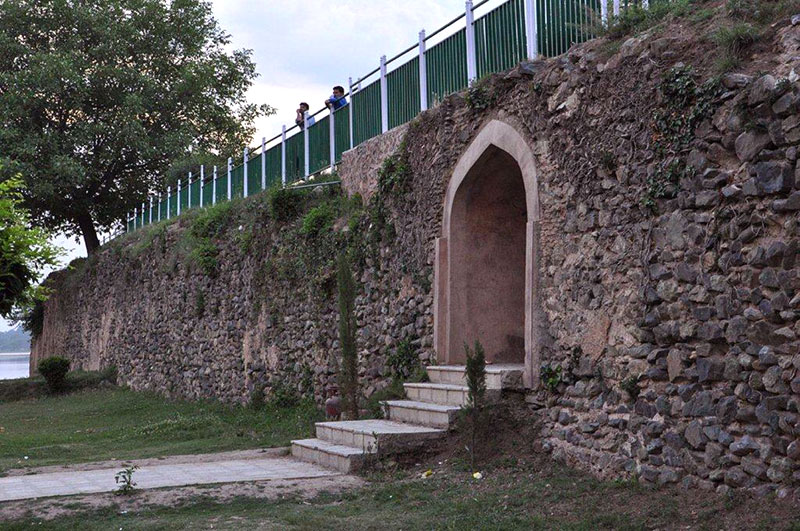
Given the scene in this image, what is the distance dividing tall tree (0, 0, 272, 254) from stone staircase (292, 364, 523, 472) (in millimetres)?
22035

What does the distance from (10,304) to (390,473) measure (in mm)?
6716

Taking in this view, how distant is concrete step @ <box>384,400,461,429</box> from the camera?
9.12 m

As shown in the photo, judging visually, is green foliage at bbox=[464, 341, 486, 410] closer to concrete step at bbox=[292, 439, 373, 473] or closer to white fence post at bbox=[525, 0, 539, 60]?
concrete step at bbox=[292, 439, 373, 473]

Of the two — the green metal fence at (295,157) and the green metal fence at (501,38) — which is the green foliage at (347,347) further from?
the green metal fence at (295,157)

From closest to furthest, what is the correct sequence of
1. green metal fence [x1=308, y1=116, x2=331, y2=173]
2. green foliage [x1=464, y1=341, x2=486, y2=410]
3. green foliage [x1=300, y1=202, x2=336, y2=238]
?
green foliage [x1=464, y1=341, x2=486, y2=410]
green foliage [x1=300, y1=202, x2=336, y2=238]
green metal fence [x1=308, y1=116, x2=331, y2=173]

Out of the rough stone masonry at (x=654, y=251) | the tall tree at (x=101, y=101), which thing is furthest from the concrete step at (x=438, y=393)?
the tall tree at (x=101, y=101)

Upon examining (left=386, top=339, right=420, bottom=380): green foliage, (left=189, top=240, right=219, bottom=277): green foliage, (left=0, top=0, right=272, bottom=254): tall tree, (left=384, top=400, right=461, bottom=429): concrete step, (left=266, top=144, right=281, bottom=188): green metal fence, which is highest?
(left=0, top=0, right=272, bottom=254): tall tree

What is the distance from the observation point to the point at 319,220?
46.0 feet

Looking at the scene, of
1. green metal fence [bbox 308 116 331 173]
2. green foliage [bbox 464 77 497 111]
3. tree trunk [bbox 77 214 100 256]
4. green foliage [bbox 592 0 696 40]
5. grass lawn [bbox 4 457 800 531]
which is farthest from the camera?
tree trunk [bbox 77 214 100 256]

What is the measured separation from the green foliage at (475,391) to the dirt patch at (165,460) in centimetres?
291

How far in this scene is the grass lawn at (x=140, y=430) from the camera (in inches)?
447

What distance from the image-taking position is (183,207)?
24.8 metres

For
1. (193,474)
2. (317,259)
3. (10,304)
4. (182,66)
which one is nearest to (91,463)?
(193,474)

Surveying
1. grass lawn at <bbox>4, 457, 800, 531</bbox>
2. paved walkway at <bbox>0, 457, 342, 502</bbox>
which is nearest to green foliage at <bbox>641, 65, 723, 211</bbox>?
grass lawn at <bbox>4, 457, 800, 531</bbox>
